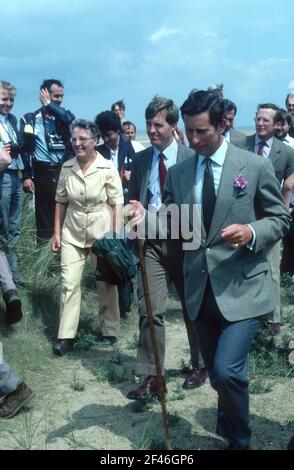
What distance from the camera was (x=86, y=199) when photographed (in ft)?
20.6

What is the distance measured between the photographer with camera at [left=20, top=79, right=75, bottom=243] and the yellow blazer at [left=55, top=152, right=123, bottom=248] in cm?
148

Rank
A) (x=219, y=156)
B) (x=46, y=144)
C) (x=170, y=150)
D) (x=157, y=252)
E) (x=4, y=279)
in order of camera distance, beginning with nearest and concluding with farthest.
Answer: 1. (x=219, y=156)
2. (x=157, y=252)
3. (x=170, y=150)
4. (x=4, y=279)
5. (x=46, y=144)

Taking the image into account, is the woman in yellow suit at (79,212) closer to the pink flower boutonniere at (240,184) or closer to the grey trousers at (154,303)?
the grey trousers at (154,303)

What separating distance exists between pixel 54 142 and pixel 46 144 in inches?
3.9

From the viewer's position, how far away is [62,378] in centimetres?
567

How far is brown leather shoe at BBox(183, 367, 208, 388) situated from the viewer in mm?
5330

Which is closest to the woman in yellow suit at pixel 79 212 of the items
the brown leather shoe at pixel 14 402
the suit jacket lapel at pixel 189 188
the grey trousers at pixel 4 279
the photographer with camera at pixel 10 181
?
the grey trousers at pixel 4 279

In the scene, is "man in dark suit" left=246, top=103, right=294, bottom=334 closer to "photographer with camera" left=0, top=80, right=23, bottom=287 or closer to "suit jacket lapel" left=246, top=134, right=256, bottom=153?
"suit jacket lapel" left=246, top=134, right=256, bottom=153

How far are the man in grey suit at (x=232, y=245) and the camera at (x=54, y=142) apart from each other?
13.4 feet

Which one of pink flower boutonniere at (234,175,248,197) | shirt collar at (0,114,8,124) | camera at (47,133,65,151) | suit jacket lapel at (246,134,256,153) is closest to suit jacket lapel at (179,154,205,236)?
pink flower boutonniere at (234,175,248,197)

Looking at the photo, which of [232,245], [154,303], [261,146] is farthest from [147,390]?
[261,146]

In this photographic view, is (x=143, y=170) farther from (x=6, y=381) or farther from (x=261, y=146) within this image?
(x=6, y=381)

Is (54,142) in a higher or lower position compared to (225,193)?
higher
